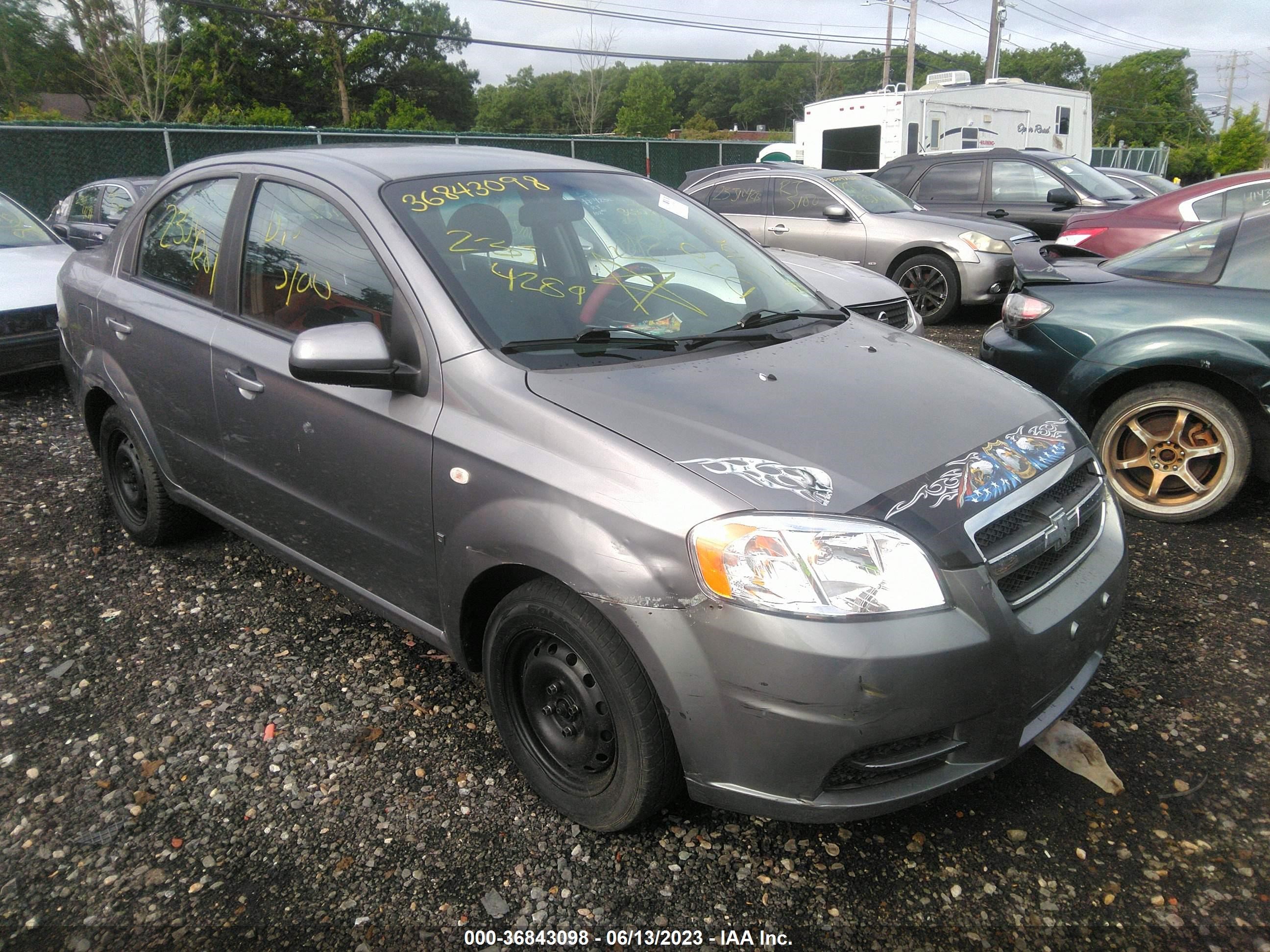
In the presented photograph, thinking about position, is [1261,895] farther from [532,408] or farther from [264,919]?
[264,919]

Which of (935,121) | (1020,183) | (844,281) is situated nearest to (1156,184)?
(1020,183)

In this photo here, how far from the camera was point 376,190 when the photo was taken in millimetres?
2824

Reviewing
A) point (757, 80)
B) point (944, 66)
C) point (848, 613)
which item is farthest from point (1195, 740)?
point (757, 80)

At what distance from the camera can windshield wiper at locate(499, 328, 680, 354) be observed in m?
2.54

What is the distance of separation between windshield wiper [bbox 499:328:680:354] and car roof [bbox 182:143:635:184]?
0.82 m

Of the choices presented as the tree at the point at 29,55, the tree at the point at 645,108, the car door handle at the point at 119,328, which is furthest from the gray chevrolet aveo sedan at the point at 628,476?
the tree at the point at 645,108

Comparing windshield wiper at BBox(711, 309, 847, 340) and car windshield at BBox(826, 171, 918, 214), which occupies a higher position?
car windshield at BBox(826, 171, 918, 214)

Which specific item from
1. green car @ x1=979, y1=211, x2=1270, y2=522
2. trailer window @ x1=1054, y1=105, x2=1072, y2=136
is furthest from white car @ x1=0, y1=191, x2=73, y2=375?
trailer window @ x1=1054, y1=105, x2=1072, y2=136

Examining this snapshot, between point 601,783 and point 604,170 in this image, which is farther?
point 604,170

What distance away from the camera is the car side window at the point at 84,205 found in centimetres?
1148

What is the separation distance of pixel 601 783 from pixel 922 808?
90 centimetres

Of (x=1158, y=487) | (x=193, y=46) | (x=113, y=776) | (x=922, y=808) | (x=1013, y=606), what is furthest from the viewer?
(x=193, y=46)

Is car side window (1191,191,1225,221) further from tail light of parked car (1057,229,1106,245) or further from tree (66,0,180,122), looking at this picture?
tree (66,0,180,122)

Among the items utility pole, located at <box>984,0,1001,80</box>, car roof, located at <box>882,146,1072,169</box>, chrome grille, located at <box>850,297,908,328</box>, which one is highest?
utility pole, located at <box>984,0,1001,80</box>
